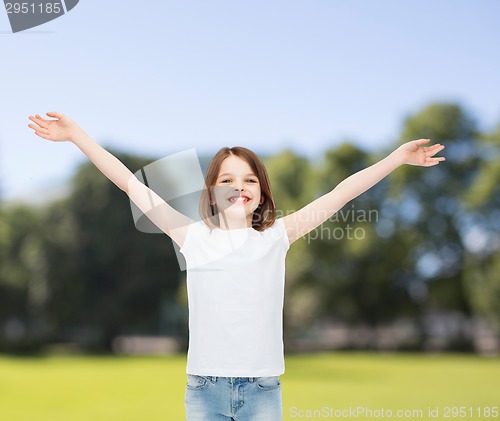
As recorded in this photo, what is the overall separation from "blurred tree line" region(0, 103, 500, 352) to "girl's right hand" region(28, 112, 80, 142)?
774 inches

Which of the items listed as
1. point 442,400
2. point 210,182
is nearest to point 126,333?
point 442,400

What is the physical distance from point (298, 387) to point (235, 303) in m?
12.7

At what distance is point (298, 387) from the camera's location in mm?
14539

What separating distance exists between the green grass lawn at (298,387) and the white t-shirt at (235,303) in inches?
322

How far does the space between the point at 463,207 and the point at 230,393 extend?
23.0 meters

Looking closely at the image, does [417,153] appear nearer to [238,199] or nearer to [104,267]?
[238,199]

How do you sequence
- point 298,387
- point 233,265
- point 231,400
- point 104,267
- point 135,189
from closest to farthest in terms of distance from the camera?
1. point 231,400
2. point 233,265
3. point 135,189
4. point 298,387
5. point 104,267

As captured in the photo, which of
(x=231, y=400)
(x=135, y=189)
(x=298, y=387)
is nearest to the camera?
(x=231, y=400)

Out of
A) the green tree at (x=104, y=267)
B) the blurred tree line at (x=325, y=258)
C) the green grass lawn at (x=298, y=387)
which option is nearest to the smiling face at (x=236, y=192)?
the green grass lawn at (x=298, y=387)

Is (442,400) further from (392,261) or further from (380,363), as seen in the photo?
(392,261)

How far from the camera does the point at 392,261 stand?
24.3m

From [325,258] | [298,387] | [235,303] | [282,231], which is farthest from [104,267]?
[235,303]

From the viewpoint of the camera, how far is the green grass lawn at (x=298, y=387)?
10984 millimetres

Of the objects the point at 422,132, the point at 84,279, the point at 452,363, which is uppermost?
the point at 422,132
